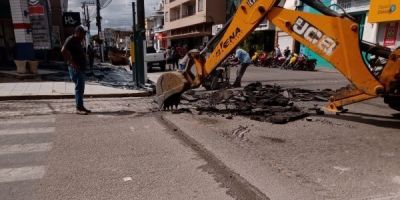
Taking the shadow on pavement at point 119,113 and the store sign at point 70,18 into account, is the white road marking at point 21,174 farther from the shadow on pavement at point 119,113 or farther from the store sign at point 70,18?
Answer: the store sign at point 70,18

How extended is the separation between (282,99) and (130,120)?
12.9ft

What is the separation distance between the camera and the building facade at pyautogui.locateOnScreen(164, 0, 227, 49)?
4906 centimetres

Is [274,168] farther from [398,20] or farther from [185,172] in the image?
[398,20]

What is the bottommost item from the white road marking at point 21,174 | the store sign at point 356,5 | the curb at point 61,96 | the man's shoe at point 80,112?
the curb at point 61,96

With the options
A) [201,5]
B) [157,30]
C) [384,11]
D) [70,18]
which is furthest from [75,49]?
[157,30]

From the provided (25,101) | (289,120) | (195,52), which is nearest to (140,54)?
(25,101)

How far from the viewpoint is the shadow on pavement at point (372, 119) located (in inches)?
276

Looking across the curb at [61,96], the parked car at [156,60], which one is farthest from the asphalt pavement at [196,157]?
the parked car at [156,60]

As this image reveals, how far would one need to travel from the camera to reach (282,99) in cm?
915

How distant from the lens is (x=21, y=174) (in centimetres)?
443

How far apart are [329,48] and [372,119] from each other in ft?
6.55

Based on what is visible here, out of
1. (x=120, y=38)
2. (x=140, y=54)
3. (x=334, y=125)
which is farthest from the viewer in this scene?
(x=120, y=38)

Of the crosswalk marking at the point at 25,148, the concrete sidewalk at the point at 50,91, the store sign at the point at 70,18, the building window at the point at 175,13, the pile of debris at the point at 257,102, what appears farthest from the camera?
the building window at the point at 175,13

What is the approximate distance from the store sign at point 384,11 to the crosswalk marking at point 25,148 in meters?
19.8
